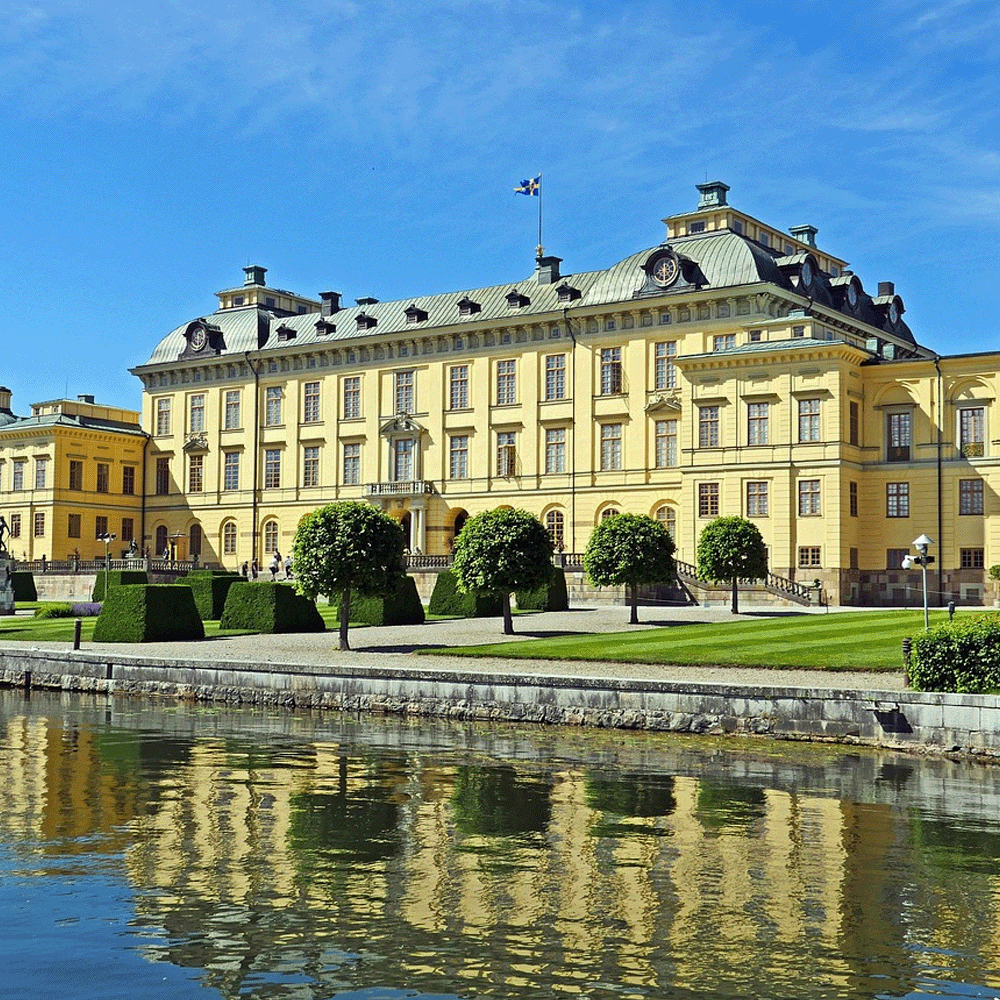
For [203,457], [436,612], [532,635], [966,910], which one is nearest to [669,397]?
[436,612]

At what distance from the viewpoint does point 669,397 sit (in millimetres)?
59875

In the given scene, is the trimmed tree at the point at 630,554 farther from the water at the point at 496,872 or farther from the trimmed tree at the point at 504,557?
the water at the point at 496,872

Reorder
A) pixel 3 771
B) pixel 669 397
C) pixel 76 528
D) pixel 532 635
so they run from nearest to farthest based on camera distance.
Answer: pixel 3 771 < pixel 532 635 < pixel 669 397 < pixel 76 528

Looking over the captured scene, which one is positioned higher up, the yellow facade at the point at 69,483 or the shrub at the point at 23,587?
the yellow facade at the point at 69,483

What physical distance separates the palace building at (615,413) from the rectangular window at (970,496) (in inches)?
2.3

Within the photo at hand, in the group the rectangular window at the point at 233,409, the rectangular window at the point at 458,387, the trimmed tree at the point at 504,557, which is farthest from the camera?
the rectangular window at the point at 233,409

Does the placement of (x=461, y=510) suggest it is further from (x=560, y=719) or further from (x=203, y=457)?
(x=560, y=719)

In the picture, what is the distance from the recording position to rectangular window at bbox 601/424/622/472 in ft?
203

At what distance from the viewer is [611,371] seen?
204ft

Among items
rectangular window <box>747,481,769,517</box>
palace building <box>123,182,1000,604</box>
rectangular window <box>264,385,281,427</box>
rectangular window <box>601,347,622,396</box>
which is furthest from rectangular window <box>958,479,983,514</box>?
rectangular window <box>264,385,281,427</box>

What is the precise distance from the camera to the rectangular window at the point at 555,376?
2520 inches

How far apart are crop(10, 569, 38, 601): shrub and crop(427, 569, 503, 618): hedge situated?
24.4 m

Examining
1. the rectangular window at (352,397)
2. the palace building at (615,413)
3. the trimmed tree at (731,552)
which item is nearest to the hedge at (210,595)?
the trimmed tree at (731,552)

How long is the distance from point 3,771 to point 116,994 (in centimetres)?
1123
